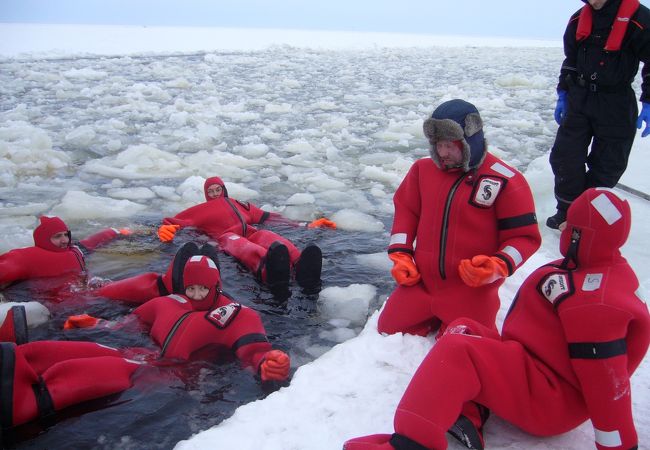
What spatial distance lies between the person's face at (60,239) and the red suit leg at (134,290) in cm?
47

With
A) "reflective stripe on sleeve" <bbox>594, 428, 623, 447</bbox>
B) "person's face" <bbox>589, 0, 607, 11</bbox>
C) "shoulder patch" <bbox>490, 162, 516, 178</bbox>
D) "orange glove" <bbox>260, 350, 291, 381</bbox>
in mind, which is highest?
"person's face" <bbox>589, 0, 607, 11</bbox>

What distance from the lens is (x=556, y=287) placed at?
6.16 feet

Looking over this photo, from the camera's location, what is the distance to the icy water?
279 cm

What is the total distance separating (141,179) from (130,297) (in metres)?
2.94

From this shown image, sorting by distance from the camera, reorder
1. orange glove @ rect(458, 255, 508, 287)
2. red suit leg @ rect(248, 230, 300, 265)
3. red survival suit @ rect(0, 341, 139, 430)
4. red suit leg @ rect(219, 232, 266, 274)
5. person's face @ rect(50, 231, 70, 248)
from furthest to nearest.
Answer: red suit leg @ rect(248, 230, 300, 265), red suit leg @ rect(219, 232, 266, 274), person's face @ rect(50, 231, 70, 248), orange glove @ rect(458, 255, 508, 287), red survival suit @ rect(0, 341, 139, 430)

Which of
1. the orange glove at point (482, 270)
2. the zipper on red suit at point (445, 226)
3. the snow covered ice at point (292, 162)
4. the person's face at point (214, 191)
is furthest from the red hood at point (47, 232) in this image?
the orange glove at point (482, 270)

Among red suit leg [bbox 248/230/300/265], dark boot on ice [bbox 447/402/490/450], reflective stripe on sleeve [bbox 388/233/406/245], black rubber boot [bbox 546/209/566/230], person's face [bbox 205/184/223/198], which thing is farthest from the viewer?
person's face [bbox 205/184/223/198]

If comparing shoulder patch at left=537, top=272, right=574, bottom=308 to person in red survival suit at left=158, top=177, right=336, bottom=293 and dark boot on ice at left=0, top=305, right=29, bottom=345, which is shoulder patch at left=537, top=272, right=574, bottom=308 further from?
dark boot on ice at left=0, top=305, right=29, bottom=345

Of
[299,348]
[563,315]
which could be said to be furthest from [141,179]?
[563,315]

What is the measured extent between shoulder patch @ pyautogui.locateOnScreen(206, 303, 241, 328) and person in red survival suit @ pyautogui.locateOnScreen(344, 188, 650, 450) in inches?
56.4

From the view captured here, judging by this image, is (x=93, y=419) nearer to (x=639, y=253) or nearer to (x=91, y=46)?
(x=639, y=253)

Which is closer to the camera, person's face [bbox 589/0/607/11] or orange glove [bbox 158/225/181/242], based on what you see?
person's face [bbox 589/0/607/11]

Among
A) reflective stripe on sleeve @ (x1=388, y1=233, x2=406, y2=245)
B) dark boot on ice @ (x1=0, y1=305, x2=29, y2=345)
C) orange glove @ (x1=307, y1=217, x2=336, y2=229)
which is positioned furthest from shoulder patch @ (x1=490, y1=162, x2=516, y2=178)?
orange glove @ (x1=307, y1=217, x2=336, y2=229)

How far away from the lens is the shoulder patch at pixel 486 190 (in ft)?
8.46
